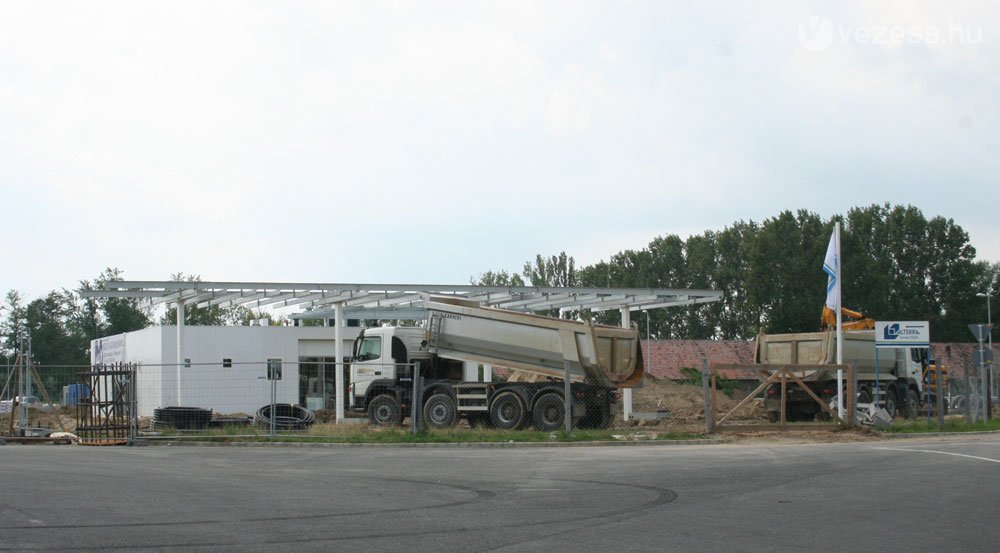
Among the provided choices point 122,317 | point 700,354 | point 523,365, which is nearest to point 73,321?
point 122,317

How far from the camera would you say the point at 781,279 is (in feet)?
233

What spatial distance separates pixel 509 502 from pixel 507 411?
51.5 feet

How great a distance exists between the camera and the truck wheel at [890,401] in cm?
3208

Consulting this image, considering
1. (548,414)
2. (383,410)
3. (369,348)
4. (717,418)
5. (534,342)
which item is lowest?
(717,418)

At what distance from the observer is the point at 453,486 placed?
1316 cm

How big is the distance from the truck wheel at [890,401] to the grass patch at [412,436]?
36.8 feet

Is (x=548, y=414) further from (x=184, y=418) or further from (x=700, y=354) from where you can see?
(x=700, y=354)

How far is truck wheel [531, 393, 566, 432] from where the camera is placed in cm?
2656

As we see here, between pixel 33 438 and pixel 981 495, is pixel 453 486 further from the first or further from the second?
pixel 33 438

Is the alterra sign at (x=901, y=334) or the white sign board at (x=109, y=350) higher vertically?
the alterra sign at (x=901, y=334)

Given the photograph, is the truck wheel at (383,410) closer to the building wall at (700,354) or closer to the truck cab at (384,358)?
the truck cab at (384,358)

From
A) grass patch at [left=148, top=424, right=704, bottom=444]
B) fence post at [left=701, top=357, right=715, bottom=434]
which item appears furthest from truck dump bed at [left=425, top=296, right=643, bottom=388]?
fence post at [left=701, top=357, right=715, bottom=434]

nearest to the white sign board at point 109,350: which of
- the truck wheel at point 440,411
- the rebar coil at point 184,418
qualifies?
the rebar coil at point 184,418

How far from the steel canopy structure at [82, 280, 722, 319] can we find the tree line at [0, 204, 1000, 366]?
2583cm
